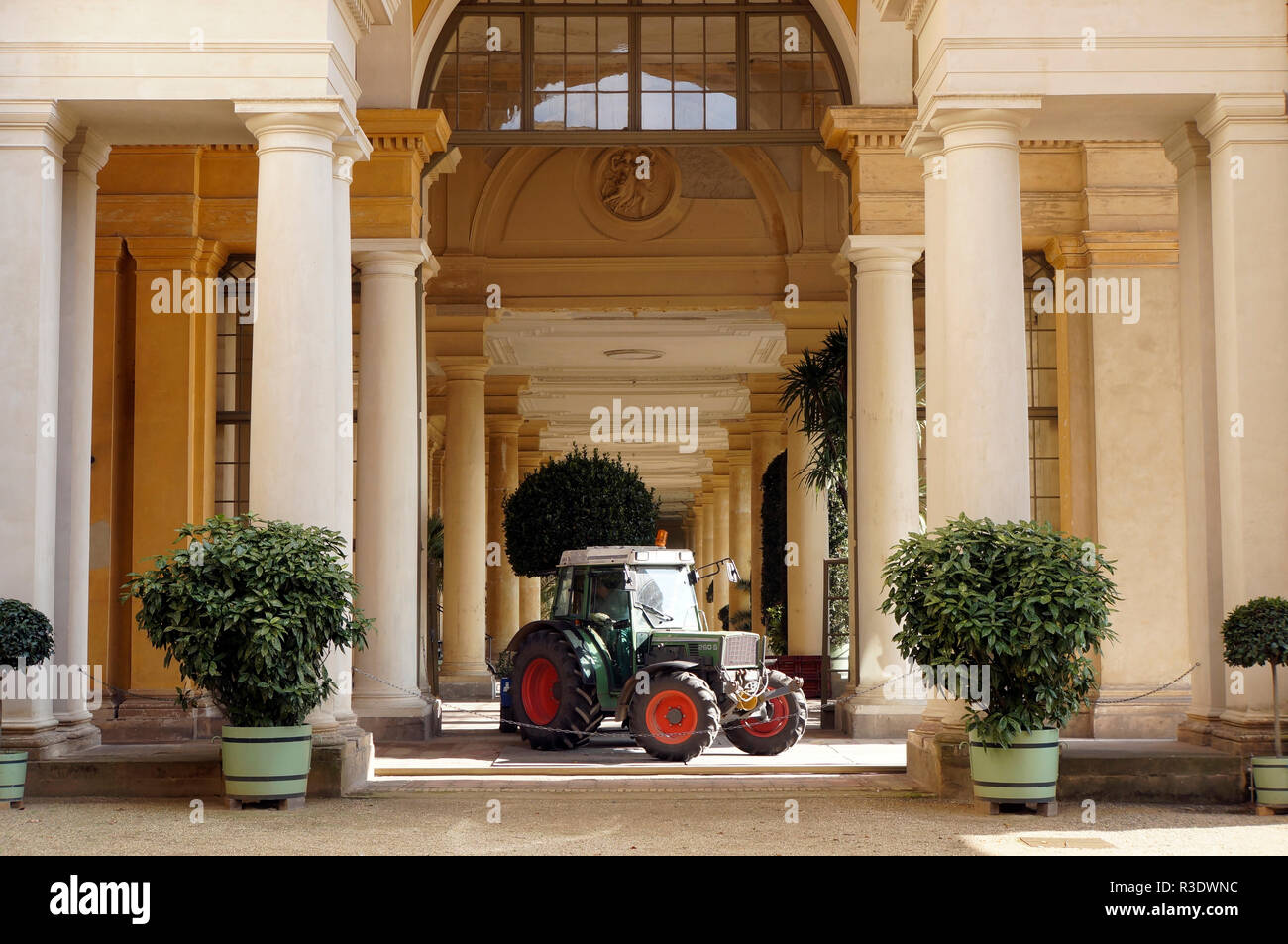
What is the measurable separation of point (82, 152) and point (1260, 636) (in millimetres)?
8783

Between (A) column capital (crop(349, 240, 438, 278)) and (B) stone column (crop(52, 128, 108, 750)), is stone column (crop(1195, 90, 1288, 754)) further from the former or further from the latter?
(B) stone column (crop(52, 128, 108, 750))

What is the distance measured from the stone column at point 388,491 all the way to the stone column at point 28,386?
4469mm

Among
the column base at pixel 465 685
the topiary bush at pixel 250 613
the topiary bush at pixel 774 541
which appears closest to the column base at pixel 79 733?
the topiary bush at pixel 250 613

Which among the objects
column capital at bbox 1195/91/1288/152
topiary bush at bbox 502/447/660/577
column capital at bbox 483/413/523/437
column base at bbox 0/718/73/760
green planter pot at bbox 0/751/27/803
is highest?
column capital at bbox 1195/91/1288/152

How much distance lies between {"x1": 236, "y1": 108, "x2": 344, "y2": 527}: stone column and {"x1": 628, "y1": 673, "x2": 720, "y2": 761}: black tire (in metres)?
3.97

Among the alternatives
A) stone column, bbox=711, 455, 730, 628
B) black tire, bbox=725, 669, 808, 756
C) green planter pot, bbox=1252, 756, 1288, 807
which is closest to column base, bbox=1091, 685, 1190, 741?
black tire, bbox=725, 669, 808, 756

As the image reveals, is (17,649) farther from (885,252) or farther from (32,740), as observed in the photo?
(885,252)

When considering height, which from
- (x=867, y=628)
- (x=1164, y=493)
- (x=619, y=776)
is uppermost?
(x=1164, y=493)

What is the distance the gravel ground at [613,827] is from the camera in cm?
777

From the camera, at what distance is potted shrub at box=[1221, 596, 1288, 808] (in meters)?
9.13

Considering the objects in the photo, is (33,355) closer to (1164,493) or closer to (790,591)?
(1164,493)

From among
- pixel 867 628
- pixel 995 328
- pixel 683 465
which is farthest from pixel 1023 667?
pixel 683 465

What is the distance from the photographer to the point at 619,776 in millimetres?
11664
